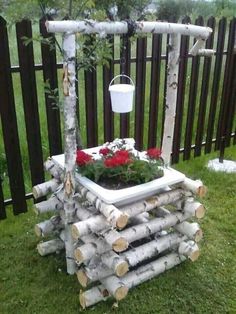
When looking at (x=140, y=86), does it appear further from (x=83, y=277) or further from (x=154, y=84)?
(x=83, y=277)

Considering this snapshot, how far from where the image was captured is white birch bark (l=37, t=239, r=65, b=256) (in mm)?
2805

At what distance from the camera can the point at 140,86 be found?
3.77 meters

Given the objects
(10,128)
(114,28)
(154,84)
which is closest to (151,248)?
(114,28)

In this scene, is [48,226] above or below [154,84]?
below

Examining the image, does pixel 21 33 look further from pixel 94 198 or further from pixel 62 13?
pixel 94 198

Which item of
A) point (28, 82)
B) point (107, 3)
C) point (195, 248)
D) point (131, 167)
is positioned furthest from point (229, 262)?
point (107, 3)

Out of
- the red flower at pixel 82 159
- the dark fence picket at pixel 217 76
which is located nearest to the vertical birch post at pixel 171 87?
the red flower at pixel 82 159

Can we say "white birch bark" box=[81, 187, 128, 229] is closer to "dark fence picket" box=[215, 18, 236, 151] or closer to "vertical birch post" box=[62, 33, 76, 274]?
"vertical birch post" box=[62, 33, 76, 274]

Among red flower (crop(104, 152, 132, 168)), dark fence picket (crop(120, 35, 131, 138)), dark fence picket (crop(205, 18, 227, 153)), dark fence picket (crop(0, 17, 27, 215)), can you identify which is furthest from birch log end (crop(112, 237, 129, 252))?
dark fence picket (crop(205, 18, 227, 153))

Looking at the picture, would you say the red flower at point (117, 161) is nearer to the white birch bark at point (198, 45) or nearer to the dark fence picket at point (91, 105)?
the white birch bark at point (198, 45)

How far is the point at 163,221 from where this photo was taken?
8.18ft

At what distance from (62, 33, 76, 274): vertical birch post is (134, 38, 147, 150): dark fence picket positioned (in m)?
1.60

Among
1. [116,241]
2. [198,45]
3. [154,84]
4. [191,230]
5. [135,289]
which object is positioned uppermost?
[198,45]

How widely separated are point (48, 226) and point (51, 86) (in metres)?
1.26
